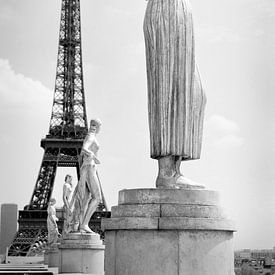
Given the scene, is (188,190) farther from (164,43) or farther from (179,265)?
(164,43)

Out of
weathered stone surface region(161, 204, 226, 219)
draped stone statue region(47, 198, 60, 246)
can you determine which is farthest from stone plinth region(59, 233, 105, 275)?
draped stone statue region(47, 198, 60, 246)

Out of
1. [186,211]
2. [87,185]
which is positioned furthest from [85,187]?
[186,211]

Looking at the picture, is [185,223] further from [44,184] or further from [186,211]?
[44,184]

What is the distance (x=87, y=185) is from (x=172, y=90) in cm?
600

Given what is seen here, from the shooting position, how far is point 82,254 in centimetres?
1420

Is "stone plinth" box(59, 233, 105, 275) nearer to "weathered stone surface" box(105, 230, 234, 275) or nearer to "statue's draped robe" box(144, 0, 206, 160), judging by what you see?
"statue's draped robe" box(144, 0, 206, 160)

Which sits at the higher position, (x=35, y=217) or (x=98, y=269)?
(x=35, y=217)

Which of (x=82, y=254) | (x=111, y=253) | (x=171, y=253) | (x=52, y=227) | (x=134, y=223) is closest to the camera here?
(x=171, y=253)

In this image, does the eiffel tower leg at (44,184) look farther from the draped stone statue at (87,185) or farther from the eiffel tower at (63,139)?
the draped stone statue at (87,185)

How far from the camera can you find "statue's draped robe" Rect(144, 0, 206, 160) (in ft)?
26.8

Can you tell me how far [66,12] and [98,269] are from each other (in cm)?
5603

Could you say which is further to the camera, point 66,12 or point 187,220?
point 66,12

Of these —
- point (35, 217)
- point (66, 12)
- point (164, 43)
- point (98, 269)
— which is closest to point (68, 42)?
point (66, 12)

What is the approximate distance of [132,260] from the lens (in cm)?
746
